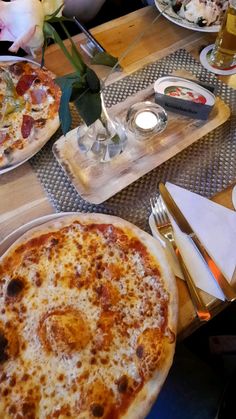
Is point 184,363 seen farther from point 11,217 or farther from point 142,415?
point 11,217

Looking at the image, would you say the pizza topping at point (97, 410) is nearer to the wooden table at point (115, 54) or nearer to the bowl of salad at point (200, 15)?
the wooden table at point (115, 54)

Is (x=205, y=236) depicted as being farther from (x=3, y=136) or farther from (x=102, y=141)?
(x=3, y=136)

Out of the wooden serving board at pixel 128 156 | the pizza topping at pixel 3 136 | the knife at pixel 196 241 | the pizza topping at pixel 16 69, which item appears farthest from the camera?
the pizza topping at pixel 16 69

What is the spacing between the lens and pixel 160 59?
1312mm

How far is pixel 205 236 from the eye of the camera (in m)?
0.95

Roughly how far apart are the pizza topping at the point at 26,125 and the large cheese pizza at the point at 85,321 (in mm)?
313

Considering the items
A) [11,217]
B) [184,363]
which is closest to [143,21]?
[11,217]

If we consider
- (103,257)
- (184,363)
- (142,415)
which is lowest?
(184,363)

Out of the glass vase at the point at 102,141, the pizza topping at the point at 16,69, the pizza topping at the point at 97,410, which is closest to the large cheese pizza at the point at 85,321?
the pizza topping at the point at 97,410

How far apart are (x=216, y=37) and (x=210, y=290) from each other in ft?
3.02

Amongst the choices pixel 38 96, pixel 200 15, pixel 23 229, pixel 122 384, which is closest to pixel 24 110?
pixel 38 96

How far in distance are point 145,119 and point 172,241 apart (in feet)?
1.26

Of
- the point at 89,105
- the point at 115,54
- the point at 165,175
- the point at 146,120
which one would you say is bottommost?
the point at 165,175

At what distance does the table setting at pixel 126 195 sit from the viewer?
82 cm
